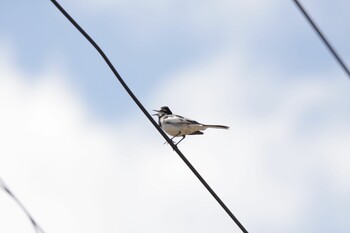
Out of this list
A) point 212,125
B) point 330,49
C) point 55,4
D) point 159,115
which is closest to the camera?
point 330,49

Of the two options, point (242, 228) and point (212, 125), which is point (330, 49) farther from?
point (212, 125)

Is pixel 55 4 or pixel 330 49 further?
pixel 55 4

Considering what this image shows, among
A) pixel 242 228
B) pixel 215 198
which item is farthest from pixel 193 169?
pixel 242 228

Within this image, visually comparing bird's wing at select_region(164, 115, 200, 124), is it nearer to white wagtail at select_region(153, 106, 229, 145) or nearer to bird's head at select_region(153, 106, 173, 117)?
white wagtail at select_region(153, 106, 229, 145)

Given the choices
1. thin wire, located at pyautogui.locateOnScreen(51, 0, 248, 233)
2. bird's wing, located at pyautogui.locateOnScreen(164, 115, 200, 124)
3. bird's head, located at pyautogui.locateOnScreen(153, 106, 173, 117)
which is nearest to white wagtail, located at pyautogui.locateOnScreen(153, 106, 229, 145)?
bird's wing, located at pyautogui.locateOnScreen(164, 115, 200, 124)

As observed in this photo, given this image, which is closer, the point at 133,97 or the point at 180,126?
the point at 133,97

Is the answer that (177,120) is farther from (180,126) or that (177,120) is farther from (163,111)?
(163,111)

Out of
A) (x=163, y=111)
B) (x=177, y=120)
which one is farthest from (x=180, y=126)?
(x=163, y=111)

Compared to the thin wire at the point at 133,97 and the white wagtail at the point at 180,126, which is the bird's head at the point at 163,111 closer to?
the white wagtail at the point at 180,126

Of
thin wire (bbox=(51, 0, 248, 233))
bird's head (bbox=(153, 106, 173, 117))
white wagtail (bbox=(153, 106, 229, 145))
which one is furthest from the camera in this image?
bird's head (bbox=(153, 106, 173, 117))

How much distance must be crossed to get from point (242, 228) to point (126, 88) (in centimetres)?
163

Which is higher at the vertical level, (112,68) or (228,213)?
(112,68)

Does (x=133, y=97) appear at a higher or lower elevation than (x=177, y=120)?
lower

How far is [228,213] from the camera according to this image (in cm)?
555
